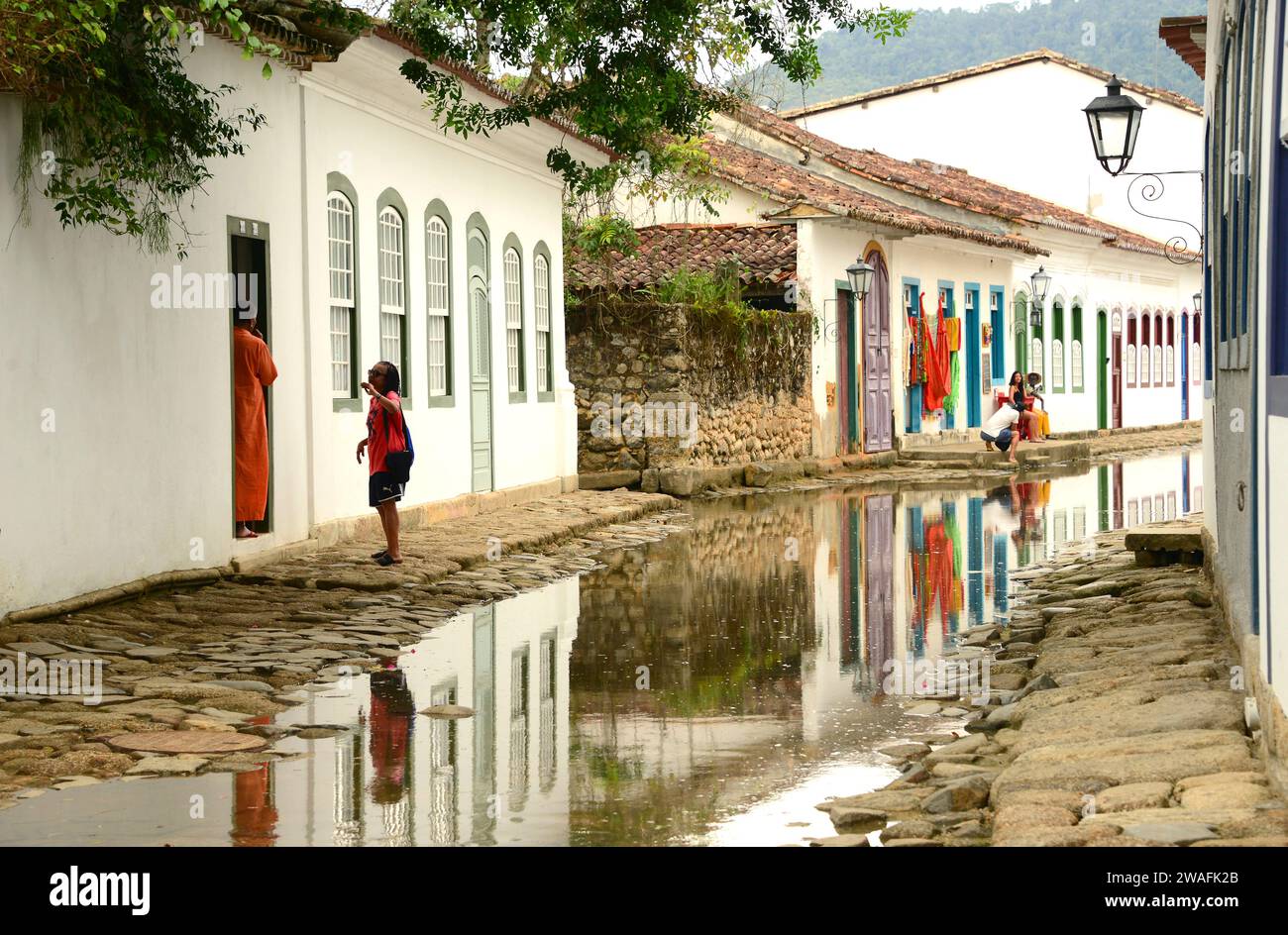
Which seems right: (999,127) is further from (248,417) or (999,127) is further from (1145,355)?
(248,417)

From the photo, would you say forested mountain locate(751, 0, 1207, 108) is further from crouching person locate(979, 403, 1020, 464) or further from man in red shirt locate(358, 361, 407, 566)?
man in red shirt locate(358, 361, 407, 566)

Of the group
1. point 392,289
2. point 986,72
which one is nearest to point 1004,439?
point 392,289

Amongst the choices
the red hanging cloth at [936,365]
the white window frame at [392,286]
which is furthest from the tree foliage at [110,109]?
the red hanging cloth at [936,365]

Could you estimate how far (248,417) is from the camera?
1223 cm

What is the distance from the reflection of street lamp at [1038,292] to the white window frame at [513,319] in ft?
58.4

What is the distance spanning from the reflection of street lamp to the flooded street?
70.4 ft

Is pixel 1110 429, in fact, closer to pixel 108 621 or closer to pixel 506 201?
pixel 506 201

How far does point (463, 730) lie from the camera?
738 centimetres

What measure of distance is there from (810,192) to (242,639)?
716 inches

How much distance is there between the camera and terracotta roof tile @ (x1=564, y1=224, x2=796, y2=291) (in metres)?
25.1

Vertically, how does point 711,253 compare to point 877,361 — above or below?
above

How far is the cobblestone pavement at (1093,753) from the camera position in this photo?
17.0ft

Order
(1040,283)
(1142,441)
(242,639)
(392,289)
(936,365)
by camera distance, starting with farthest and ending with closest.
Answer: (1142,441) < (1040,283) < (936,365) < (392,289) < (242,639)
